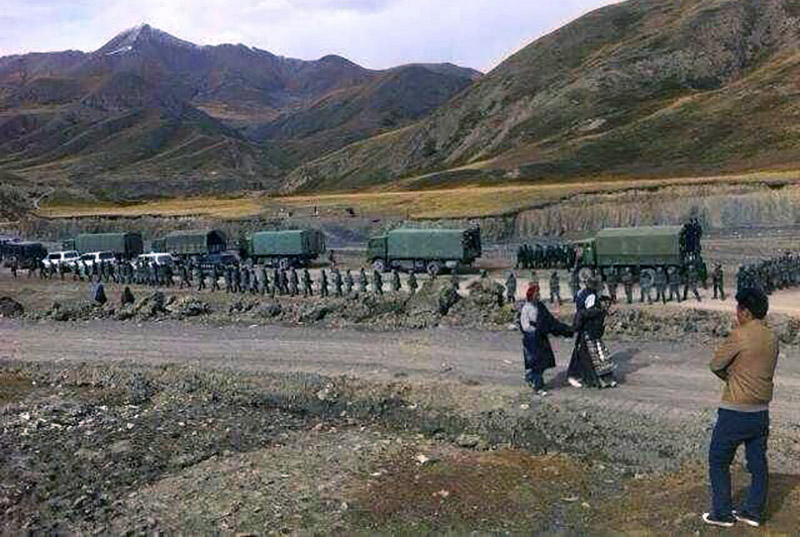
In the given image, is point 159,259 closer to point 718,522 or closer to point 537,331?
point 537,331

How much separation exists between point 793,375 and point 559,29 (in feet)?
488

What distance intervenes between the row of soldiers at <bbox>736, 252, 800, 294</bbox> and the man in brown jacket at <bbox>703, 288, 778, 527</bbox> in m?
21.2

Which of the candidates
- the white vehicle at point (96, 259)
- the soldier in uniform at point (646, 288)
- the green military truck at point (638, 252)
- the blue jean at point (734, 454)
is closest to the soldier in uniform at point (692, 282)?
the green military truck at point (638, 252)

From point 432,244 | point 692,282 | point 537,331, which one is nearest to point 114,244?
point 432,244

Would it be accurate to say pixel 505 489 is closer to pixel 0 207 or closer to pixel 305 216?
pixel 305 216

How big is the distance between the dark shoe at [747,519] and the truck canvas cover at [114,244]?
57.0 metres

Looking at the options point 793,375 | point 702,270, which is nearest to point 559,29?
point 702,270

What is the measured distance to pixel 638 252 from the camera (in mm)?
35438

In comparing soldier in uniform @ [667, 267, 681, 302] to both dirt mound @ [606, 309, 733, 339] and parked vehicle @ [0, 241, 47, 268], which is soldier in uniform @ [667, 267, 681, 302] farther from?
parked vehicle @ [0, 241, 47, 268]

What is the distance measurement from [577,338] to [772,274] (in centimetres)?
1862

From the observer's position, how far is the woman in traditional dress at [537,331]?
565 inches

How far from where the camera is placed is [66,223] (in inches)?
3413

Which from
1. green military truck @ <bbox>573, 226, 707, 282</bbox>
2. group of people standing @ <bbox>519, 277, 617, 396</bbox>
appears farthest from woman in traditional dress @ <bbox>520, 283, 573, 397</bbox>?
green military truck @ <bbox>573, 226, 707, 282</bbox>

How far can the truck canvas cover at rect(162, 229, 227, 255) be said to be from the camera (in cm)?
5522
